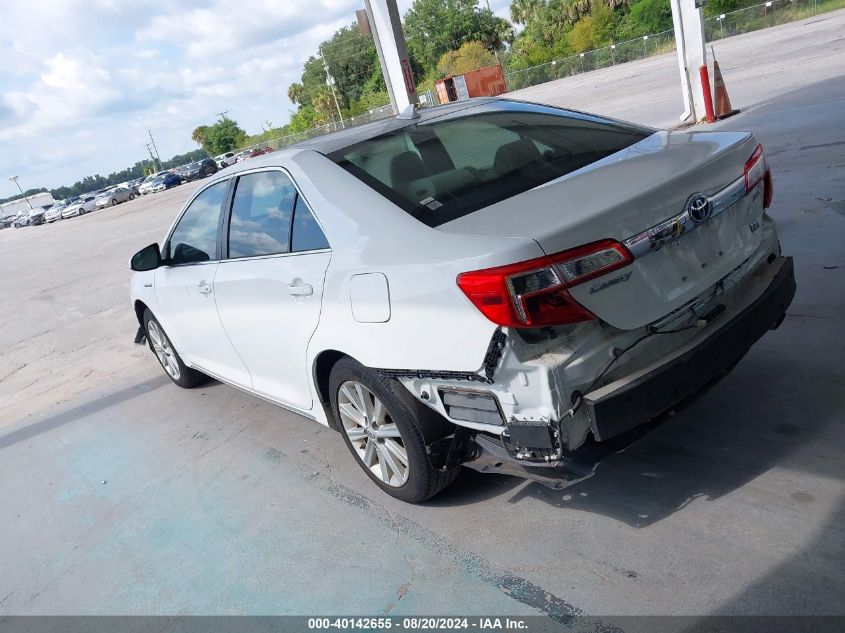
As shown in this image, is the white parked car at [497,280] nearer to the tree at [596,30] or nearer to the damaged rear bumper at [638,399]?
the damaged rear bumper at [638,399]

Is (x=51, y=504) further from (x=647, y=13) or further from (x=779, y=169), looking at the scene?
(x=647, y=13)

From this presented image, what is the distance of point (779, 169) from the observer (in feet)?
26.2

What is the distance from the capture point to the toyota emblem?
2.87 m

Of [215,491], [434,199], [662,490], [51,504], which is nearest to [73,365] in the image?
[51,504]

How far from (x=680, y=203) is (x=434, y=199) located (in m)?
1.00

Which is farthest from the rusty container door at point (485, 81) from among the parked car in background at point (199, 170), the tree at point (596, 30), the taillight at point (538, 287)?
the taillight at point (538, 287)

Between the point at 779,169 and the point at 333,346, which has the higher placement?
the point at 333,346

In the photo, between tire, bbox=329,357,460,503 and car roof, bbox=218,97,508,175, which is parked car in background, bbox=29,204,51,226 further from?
tire, bbox=329,357,460,503

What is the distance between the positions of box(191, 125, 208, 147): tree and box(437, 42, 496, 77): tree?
5582 cm

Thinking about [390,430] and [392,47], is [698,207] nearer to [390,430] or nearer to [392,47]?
[390,430]

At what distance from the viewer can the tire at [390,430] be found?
124 inches

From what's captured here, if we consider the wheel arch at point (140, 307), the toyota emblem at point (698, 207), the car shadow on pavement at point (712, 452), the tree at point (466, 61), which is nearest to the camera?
the toyota emblem at point (698, 207)

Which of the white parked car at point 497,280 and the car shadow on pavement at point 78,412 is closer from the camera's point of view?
the white parked car at point 497,280

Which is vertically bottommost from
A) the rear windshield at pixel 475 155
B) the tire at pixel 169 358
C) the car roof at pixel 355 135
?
the tire at pixel 169 358
